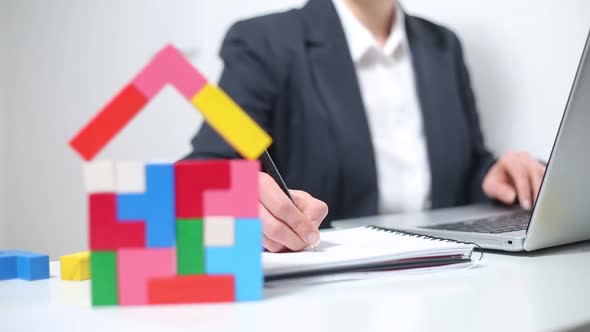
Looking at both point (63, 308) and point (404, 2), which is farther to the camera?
point (404, 2)

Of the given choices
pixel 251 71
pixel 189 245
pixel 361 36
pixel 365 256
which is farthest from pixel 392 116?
pixel 189 245

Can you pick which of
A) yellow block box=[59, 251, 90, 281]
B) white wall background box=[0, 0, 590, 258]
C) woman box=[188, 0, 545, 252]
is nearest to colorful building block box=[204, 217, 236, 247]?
yellow block box=[59, 251, 90, 281]

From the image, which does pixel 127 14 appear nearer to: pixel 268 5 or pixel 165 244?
pixel 268 5

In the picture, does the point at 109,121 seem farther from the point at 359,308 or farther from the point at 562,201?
the point at 562,201

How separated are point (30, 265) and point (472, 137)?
3.26 ft

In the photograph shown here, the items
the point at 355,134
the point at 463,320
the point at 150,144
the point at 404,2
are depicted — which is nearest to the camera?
the point at 463,320

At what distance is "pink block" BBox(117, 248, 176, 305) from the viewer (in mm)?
382

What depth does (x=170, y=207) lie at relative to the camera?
1.26ft

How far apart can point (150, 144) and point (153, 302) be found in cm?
113

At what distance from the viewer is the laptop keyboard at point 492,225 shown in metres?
0.67

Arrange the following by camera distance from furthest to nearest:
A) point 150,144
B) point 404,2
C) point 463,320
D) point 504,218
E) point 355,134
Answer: point 150,144 < point 404,2 < point 355,134 < point 504,218 < point 463,320

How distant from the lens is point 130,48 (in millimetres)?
1456

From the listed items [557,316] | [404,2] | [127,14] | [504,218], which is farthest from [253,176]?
[127,14]

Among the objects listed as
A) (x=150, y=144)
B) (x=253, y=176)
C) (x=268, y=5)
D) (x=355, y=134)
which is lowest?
(x=150, y=144)
